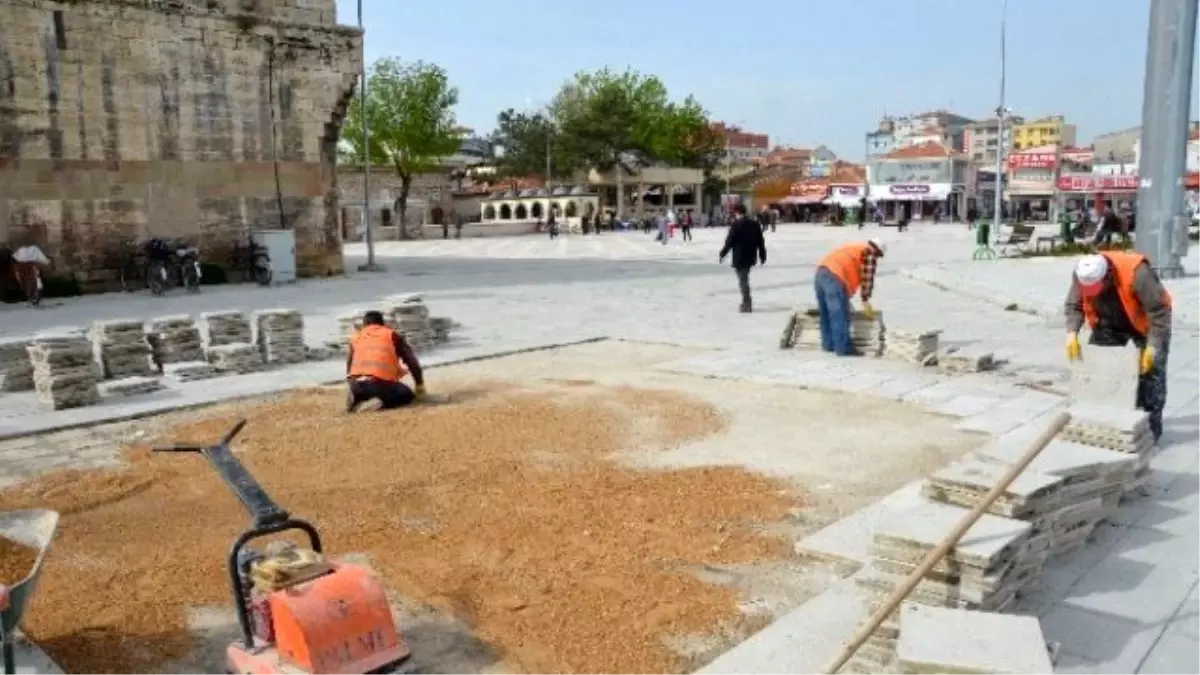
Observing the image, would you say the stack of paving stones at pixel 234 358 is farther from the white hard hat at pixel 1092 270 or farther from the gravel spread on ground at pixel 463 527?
the white hard hat at pixel 1092 270

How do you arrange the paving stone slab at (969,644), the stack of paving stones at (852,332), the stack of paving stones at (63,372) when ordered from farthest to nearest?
the stack of paving stones at (852,332) < the stack of paving stones at (63,372) < the paving stone slab at (969,644)

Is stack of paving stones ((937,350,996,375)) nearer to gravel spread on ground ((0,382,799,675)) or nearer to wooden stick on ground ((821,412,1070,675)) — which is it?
gravel spread on ground ((0,382,799,675))

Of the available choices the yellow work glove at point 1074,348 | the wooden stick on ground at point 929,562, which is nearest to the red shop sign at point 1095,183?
the yellow work glove at point 1074,348

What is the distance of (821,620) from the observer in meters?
4.52

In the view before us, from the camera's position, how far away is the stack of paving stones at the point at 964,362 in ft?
34.2

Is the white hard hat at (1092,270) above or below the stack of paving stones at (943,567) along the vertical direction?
above

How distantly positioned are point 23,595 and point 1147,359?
22.5 feet

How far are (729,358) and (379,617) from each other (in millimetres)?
8241

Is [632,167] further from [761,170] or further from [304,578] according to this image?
[304,578]

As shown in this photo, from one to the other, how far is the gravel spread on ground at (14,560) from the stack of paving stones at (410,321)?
28.7 ft

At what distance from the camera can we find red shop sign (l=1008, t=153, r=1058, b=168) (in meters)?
66.8

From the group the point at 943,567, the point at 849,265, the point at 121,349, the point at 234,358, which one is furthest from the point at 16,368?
the point at 943,567

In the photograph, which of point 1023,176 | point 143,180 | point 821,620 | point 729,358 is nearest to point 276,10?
point 143,180

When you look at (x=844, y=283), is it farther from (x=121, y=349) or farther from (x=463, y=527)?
(x=121, y=349)
